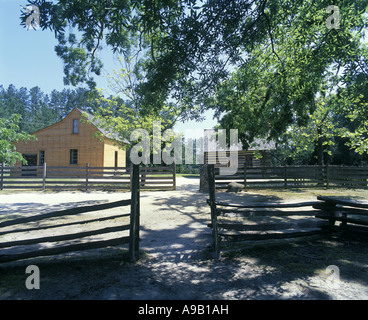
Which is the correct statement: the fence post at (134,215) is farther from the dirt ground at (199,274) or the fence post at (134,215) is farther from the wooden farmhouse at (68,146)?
the wooden farmhouse at (68,146)

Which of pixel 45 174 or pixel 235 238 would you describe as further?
pixel 45 174

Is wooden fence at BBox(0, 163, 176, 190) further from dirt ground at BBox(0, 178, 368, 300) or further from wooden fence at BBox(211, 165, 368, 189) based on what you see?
dirt ground at BBox(0, 178, 368, 300)

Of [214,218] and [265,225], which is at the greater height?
[214,218]

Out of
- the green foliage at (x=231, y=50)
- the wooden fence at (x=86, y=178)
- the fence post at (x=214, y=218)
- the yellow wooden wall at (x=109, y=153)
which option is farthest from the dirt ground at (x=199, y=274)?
the yellow wooden wall at (x=109, y=153)

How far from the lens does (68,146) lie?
28484 mm

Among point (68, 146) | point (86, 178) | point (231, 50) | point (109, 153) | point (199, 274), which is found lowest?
point (199, 274)

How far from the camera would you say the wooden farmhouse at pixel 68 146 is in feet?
91.7

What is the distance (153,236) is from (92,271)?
2.08 meters

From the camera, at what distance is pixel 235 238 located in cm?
439

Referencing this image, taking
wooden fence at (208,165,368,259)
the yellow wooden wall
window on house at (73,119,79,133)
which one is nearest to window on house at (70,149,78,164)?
window on house at (73,119,79,133)

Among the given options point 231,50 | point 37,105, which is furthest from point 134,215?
point 37,105

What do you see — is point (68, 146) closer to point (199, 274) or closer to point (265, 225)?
point (265, 225)
